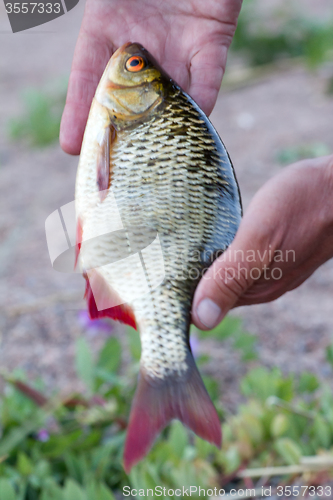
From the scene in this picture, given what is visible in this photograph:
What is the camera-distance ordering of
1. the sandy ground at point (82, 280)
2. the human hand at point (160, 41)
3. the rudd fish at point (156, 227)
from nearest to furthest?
the rudd fish at point (156, 227)
the human hand at point (160, 41)
the sandy ground at point (82, 280)

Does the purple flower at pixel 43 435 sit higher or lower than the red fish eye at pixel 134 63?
lower

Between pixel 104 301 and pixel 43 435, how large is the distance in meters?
0.73

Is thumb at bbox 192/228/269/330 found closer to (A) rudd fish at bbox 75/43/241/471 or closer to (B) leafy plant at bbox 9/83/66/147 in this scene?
(A) rudd fish at bbox 75/43/241/471

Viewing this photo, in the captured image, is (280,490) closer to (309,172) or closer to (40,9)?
(309,172)

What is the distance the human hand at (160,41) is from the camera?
1429 millimetres

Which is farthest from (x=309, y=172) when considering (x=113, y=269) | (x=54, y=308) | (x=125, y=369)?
(x=54, y=308)

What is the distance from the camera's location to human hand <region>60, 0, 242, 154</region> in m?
1.43

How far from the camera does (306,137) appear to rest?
157 inches

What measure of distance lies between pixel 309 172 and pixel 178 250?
0.37m

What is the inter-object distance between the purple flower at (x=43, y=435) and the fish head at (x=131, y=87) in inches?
40.8

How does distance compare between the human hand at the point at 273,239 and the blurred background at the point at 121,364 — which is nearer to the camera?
the human hand at the point at 273,239

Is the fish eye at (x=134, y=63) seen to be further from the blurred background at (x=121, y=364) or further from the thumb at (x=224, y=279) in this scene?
the blurred background at (x=121, y=364)

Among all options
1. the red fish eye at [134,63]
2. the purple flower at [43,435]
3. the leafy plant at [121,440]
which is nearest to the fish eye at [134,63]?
the red fish eye at [134,63]

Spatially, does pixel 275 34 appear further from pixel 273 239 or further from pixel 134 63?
pixel 273 239
